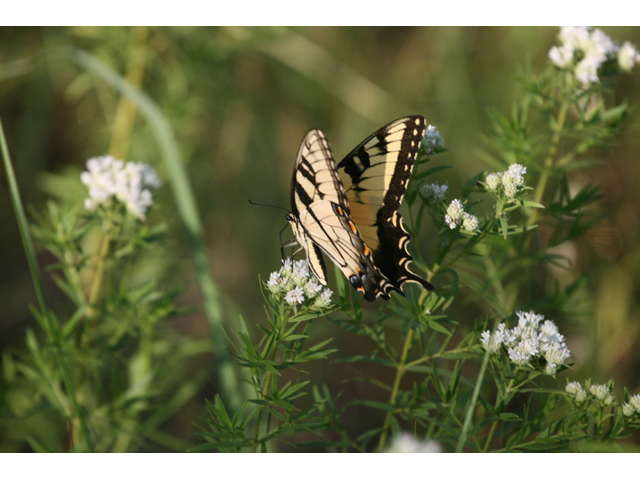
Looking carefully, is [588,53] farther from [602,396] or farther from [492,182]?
[602,396]

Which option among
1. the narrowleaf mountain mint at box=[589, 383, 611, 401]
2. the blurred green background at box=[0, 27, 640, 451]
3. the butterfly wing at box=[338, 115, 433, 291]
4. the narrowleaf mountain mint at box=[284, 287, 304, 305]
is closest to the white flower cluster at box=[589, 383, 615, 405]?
the narrowleaf mountain mint at box=[589, 383, 611, 401]

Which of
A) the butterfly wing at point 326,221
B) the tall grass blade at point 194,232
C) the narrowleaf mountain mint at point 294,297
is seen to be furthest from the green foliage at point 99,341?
the narrowleaf mountain mint at point 294,297

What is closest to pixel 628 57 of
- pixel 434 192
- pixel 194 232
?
pixel 434 192

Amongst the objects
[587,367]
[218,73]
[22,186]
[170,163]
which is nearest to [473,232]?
[170,163]

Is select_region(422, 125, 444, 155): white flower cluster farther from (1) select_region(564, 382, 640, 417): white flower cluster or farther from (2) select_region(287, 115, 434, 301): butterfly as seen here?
(1) select_region(564, 382, 640, 417): white flower cluster

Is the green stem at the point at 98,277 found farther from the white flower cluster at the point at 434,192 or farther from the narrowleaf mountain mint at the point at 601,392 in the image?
the narrowleaf mountain mint at the point at 601,392

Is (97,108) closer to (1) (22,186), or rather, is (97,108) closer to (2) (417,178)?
(1) (22,186)

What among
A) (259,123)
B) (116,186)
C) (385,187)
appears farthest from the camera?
(259,123)
